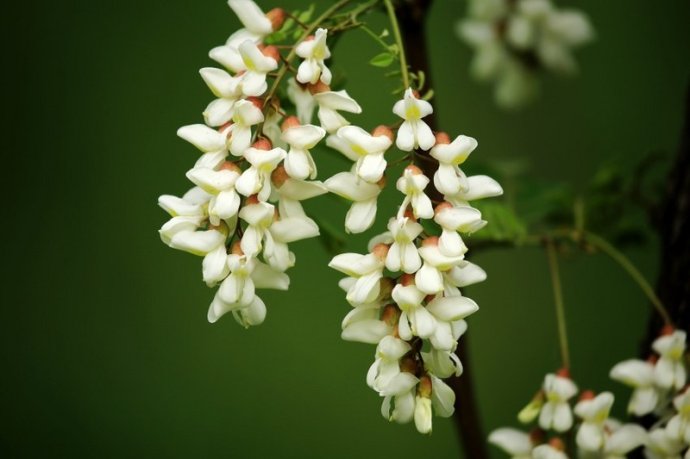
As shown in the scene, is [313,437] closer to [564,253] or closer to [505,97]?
[505,97]

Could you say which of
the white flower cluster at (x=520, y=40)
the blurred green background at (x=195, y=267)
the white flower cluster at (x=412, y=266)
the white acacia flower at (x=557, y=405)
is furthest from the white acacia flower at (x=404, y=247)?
the blurred green background at (x=195, y=267)

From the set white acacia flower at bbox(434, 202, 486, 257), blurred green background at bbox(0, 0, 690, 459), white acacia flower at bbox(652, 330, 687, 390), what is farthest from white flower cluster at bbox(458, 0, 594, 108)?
blurred green background at bbox(0, 0, 690, 459)

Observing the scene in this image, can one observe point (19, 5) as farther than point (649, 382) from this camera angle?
Yes

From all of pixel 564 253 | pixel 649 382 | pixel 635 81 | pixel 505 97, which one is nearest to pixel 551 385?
pixel 649 382

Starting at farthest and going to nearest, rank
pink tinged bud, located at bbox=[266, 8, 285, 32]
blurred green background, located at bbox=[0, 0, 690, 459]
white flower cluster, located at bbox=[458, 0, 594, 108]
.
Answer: blurred green background, located at bbox=[0, 0, 690, 459] < white flower cluster, located at bbox=[458, 0, 594, 108] < pink tinged bud, located at bbox=[266, 8, 285, 32]

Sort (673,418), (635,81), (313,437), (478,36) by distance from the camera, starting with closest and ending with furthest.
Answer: (673,418)
(478,36)
(313,437)
(635,81)

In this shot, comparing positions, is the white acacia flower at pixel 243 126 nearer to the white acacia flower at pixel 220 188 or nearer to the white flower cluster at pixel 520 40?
the white acacia flower at pixel 220 188

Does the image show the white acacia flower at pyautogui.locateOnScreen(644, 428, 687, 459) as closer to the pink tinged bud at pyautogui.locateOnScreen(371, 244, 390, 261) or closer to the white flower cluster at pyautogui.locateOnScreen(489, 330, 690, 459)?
the white flower cluster at pyautogui.locateOnScreen(489, 330, 690, 459)
